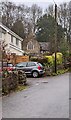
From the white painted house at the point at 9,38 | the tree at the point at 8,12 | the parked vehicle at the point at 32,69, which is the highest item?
the tree at the point at 8,12

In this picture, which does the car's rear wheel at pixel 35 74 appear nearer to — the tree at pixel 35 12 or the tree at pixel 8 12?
the tree at pixel 8 12

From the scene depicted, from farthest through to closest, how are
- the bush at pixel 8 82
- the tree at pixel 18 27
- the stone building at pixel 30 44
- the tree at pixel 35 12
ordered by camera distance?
the tree at pixel 35 12 → the stone building at pixel 30 44 → the tree at pixel 18 27 → the bush at pixel 8 82

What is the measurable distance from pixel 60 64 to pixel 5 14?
96.7 ft

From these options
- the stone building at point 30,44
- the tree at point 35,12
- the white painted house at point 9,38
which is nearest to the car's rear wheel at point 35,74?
the white painted house at point 9,38

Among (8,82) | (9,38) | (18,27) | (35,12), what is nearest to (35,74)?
(8,82)

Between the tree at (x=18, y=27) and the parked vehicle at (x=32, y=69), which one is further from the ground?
the tree at (x=18, y=27)

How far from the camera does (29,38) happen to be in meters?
63.8

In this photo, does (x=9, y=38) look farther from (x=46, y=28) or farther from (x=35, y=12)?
(x=35, y=12)

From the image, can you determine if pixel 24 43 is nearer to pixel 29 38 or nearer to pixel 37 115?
pixel 29 38

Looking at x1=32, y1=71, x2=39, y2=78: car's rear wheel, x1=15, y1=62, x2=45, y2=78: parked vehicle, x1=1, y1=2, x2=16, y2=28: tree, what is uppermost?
x1=1, y1=2, x2=16, y2=28: tree

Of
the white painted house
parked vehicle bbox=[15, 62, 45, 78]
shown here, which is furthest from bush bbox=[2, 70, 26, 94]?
the white painted house

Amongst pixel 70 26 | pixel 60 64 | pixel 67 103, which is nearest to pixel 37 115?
pixel 67 103

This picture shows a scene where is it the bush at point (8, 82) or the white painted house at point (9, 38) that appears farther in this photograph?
the white painted house at point (9, 38)

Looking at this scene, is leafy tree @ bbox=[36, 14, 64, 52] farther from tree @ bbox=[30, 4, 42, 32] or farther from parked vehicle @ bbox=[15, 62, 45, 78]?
parked vehicle @ bbox=[15, 62, 45, 78]
